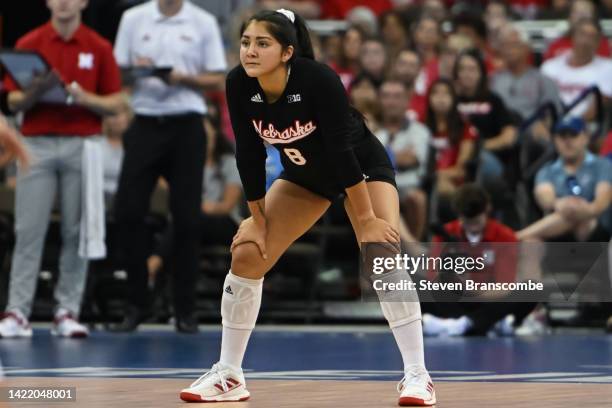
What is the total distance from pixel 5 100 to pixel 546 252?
4.47 metres

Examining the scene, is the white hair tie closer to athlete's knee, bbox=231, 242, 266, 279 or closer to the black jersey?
the black jersey

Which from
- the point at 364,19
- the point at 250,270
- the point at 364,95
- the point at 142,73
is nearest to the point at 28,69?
the point at 142,73

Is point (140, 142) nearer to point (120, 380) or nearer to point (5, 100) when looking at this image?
point (5, 100)

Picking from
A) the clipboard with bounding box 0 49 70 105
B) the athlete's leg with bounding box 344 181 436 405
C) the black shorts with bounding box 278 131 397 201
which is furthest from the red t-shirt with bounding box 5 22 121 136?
the athlete's leg with bounding box 344 181 436 405

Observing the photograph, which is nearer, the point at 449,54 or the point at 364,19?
the point at 449,54

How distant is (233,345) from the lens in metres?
6.71

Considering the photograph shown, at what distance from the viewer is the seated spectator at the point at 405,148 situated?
1277 cm

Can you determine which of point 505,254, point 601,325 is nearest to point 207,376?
point 505,254

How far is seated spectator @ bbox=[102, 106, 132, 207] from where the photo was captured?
42.5 feet

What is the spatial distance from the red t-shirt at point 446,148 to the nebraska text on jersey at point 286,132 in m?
6.85

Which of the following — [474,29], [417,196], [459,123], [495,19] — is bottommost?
[417,196]

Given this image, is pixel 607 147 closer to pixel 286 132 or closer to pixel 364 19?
pixel 364 19

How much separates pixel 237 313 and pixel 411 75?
26.0ft

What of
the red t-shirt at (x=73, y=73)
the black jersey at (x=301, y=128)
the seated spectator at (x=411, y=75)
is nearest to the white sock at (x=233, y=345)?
the black jersey at (x=301, y=128)
